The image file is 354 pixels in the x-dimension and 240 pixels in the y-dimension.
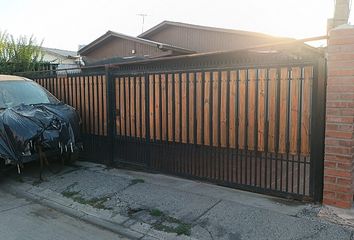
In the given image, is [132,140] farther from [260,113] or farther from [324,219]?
[324,219]

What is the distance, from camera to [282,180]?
4.87m

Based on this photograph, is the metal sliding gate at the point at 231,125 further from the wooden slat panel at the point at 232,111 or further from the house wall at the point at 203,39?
the house wall at the point at 203,39

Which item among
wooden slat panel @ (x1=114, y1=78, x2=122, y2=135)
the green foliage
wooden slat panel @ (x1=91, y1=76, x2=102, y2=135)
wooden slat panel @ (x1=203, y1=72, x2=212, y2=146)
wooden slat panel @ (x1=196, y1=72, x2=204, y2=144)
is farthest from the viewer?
the green foliage

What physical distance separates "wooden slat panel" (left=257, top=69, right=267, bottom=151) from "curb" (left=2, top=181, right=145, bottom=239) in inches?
82.6

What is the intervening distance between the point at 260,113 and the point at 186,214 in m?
1.75

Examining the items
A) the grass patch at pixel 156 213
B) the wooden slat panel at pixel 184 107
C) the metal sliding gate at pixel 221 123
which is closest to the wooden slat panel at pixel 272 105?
the metal sliding gate at pixel 221 123

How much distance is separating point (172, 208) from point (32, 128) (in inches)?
119

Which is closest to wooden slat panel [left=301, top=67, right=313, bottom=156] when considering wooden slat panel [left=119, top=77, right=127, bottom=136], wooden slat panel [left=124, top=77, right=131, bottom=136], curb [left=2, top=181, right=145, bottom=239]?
curb [left=2, top=181, right=145, bottom=239]

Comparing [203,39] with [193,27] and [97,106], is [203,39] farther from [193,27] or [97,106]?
[97,106]

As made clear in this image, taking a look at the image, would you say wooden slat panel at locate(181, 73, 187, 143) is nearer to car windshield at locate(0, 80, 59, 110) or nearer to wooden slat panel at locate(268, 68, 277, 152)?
wooden slat panel at locate(268, 68, 277, 152)

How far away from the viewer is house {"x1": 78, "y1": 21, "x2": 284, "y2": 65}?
15836 millimetres

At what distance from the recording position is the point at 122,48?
17797 millimetres

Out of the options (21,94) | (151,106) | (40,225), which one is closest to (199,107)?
(151,106)

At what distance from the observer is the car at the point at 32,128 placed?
5.96 metres
